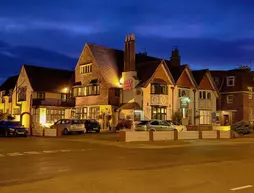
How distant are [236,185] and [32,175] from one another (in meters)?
6.27

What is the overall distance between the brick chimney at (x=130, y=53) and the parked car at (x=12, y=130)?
15528 millimetres

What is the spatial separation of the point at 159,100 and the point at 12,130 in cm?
1786

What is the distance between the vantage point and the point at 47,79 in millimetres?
54844

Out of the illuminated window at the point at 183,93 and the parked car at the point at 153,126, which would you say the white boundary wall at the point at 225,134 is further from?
the illuminated window at the point at 183,93

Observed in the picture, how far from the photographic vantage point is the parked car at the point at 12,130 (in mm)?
36562

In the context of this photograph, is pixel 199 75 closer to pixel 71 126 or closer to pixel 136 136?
pixel 71 126

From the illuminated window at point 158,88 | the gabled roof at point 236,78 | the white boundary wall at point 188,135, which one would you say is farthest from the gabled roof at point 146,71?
the gabled roof at point 236,78

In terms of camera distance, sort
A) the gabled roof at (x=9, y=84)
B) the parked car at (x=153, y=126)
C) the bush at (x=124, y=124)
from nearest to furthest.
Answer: the parked car at (x=153, y=126)
the bush at (x=124, y=124)
the gabled roof at (x=9, y=84)

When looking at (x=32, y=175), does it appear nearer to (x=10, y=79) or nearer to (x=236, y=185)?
(x=236, y=185)

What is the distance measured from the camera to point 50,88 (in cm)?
5347

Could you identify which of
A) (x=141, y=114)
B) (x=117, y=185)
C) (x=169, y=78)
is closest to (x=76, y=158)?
(x=117, y=185)

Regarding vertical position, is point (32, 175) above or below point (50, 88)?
below

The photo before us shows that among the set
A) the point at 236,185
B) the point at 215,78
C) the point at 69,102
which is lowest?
the point at 236,185

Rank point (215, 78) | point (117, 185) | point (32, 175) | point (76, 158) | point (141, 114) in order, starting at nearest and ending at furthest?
point (117, 185)
point (32, 175)
point (76, 158)
point (141, 114)
point (215, 78)
